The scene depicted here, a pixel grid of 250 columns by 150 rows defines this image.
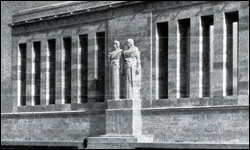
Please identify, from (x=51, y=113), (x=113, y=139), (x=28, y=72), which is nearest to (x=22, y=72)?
(x=28, y=72)

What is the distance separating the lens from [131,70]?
4084 centimetres

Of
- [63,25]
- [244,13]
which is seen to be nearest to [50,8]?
[63,25]

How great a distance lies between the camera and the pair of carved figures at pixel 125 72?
4091 cm

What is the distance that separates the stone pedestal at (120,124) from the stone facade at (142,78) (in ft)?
0.17

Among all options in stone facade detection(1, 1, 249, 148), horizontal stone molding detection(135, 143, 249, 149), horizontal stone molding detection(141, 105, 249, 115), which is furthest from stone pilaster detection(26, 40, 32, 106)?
horizontal stone molding detection(135, 143, 249, 149)

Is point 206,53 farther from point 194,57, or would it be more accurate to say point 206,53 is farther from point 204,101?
point 204,101

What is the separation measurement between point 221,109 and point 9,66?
21.2m

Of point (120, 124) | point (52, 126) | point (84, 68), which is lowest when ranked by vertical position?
point (52, 126)

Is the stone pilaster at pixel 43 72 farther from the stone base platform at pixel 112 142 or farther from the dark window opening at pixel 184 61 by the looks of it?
the dark window opening at pixel 184 61

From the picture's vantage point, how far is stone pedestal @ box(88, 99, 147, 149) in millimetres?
40281

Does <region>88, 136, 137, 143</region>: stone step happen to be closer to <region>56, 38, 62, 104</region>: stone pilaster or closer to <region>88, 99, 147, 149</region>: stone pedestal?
<region>88, 99, 147, 149</region>: stone pedestal

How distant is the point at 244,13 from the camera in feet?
123

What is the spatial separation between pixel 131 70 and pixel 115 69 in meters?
1.34

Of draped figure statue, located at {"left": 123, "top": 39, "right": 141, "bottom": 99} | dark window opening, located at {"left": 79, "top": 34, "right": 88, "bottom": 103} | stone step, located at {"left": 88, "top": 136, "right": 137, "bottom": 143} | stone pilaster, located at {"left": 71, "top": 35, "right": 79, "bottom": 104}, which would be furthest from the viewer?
dark window opening, located at {"left": 79, "top": 34, "right": 88, "bottom": 103}
